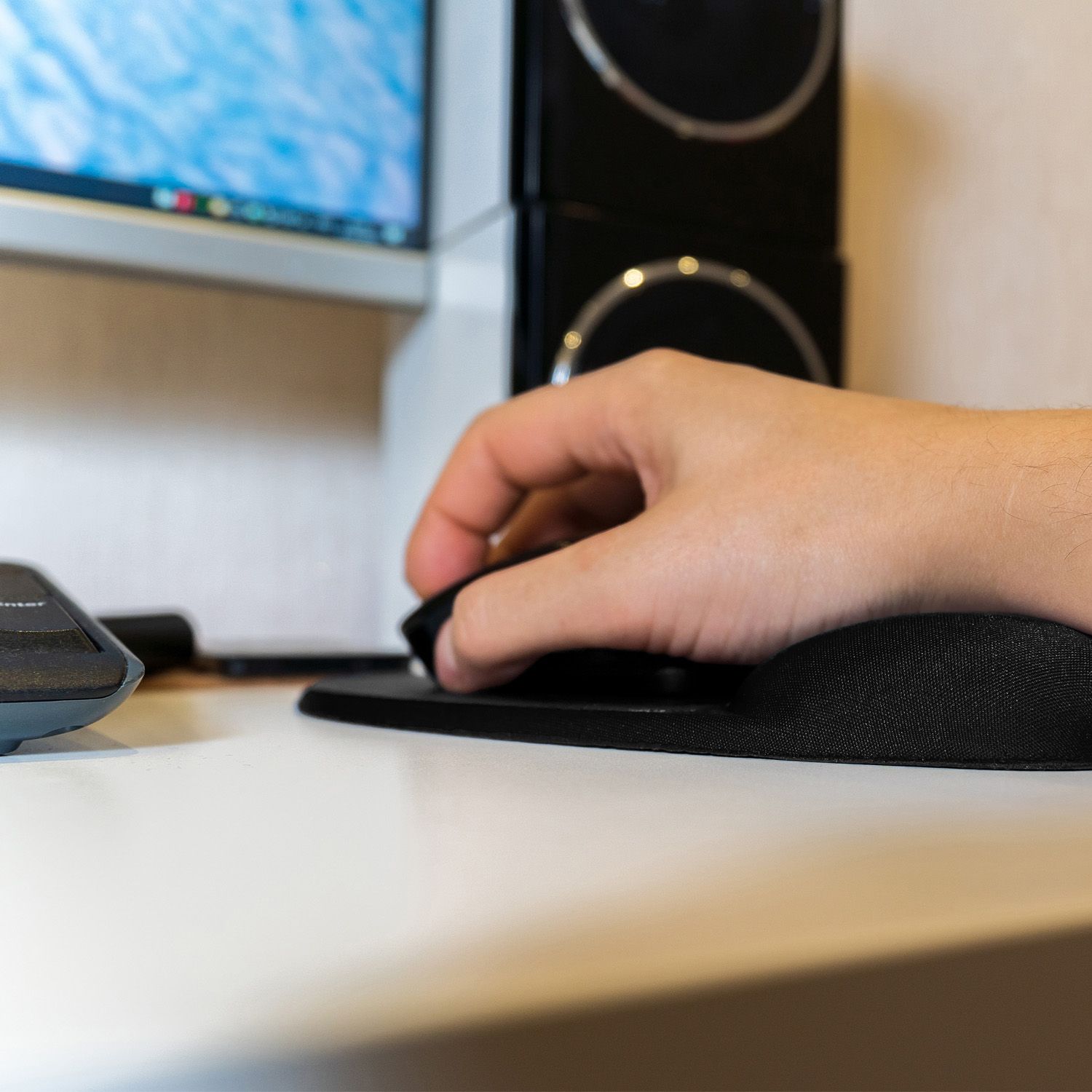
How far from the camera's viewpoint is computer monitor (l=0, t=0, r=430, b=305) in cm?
65

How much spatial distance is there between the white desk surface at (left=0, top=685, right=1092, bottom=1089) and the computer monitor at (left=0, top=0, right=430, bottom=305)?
18.7 inches

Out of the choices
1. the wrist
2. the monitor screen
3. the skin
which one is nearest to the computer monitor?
the monitor screen

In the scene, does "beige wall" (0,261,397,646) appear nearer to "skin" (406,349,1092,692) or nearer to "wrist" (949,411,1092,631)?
"skin" (406,349,1092,692)

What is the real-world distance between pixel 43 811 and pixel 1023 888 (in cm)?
18

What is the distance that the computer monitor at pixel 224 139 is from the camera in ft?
2.12

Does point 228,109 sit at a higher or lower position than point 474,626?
higher

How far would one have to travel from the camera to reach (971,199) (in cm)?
97

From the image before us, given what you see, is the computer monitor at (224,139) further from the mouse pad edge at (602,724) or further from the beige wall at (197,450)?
the mouse pad edge at (602,724)

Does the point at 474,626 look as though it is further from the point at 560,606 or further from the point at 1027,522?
the point at 1027,522

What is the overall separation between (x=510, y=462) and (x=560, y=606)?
142mm

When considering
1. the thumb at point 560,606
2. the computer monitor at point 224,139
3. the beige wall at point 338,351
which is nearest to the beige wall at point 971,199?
the beige wall at point 338,351

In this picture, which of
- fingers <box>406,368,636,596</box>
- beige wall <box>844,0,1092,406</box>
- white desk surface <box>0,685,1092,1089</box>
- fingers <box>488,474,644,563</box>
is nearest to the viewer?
white desk surface <box>0,685,1092,1089</box>

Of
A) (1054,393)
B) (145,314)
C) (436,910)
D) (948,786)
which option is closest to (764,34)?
(1054,393)

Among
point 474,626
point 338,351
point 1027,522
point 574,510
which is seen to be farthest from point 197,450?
point 1027,522
